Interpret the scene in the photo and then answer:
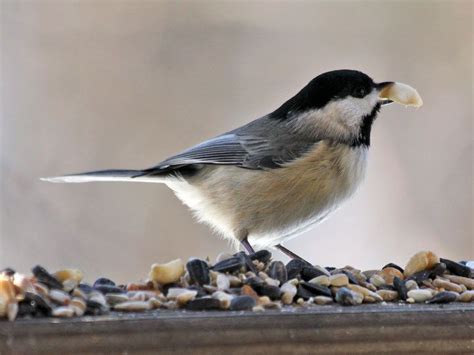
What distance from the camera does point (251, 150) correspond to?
2438 millimetres

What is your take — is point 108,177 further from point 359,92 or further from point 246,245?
point 359,92

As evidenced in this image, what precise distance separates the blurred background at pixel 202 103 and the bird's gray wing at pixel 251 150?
49.5 inches

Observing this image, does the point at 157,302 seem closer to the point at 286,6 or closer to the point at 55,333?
the point at 55,333

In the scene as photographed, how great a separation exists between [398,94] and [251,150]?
0.45 meters

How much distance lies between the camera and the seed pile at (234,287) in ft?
4.46

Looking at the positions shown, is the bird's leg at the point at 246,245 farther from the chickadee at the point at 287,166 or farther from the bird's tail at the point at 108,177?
the bird's tail at the point at 108,177

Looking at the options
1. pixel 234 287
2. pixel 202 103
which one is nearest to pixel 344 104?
pixel 234 287

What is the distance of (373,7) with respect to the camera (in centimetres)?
412

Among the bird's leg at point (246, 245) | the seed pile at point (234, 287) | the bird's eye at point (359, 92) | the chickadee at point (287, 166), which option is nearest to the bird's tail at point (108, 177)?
the chickadee at point (287, 166)

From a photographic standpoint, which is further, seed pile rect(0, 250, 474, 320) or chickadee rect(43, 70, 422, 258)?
chickadee rect(43, 70, 422, 258)

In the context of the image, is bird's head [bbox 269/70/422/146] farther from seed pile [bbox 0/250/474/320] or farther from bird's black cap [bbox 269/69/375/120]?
seed pile [bbox 0/250/474/320]

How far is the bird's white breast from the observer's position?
89.7 inches

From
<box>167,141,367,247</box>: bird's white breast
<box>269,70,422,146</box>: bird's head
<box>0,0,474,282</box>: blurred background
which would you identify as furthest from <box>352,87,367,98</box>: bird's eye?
<box>0,0,474,282</box>: blurred background

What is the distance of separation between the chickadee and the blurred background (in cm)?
124
